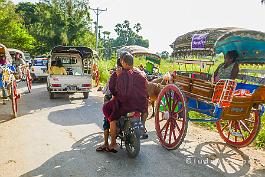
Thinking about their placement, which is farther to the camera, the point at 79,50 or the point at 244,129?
the point at 79,50

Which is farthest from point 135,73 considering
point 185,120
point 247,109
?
point 247,109

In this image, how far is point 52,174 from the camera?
208 inches

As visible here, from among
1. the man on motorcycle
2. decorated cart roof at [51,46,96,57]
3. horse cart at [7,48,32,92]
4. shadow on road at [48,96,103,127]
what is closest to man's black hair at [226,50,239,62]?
the man on motorcycle

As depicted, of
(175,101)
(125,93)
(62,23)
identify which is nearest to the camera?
(125,93)

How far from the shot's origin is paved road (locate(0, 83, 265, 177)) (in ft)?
18.2

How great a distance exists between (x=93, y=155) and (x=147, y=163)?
1.12 metres

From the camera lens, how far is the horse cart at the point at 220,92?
581 cm

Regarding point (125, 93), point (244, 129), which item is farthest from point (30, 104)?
point (244, 129)

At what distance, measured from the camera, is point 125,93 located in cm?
614

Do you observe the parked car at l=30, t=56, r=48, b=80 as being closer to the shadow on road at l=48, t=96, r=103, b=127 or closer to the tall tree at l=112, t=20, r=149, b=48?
the shadow on road at l=48, t=96, r=103, b=127

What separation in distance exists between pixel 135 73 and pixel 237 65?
7.52ft

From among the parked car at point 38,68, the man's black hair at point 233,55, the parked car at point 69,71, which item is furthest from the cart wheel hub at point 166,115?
the parked car at point 38,68

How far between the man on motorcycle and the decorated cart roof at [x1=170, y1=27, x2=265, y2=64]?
1.38 m

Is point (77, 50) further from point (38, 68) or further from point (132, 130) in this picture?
point (132, 130)
